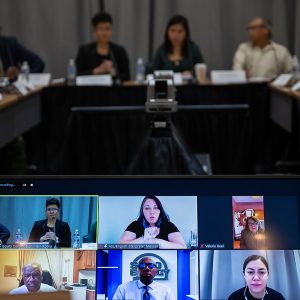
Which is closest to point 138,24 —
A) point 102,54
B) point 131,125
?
point 102,54

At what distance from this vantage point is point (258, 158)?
499 centimetres

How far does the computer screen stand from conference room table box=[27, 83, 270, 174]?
3.85 meters

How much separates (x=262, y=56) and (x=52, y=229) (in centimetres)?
522

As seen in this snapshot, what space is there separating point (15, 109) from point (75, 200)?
3139 mm

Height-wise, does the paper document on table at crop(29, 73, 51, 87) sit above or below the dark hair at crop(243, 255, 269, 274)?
above

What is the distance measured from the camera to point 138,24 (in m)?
6.86

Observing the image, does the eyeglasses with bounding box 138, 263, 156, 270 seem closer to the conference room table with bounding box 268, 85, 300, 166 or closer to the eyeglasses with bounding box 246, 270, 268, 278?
the eyeglasses with bounding box 246, 270, 268, 278

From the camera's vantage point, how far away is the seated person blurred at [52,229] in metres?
0.87

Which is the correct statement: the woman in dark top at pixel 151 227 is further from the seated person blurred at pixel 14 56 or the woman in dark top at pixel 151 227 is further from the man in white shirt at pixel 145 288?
the seated person blurred at pixel 14 56

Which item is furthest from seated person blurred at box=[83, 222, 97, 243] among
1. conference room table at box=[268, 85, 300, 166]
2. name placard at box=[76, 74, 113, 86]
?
name placard at box=[76, 74, 113, 86]

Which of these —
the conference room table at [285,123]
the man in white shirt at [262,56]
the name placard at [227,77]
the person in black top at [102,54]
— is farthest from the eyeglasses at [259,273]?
the man in white shirt at [262,56]

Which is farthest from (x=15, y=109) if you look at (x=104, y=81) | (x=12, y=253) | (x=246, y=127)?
(x=12, y=253)

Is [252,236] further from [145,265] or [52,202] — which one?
[52,202]

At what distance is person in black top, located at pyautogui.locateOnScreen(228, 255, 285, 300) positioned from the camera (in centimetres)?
84
